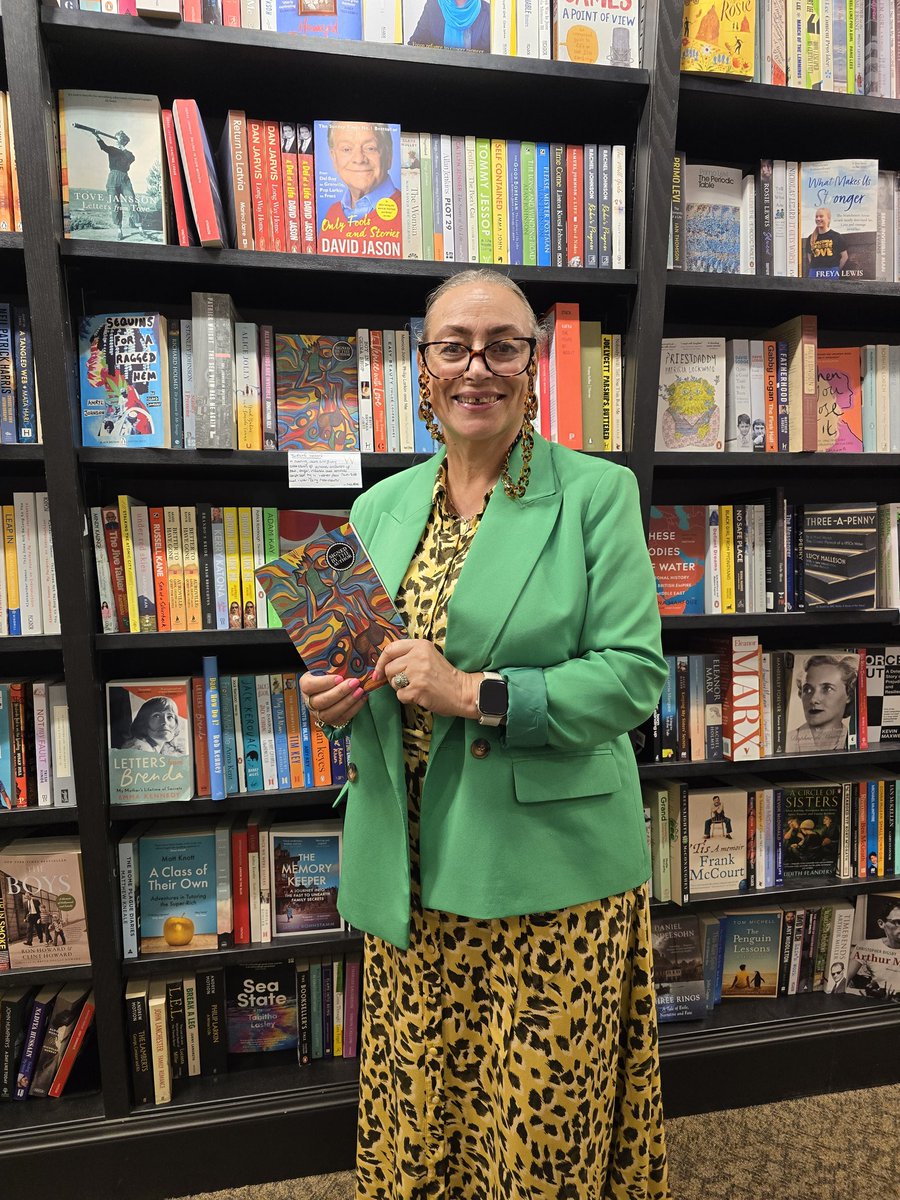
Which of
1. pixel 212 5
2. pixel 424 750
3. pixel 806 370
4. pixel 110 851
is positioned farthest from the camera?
pixel 806 370

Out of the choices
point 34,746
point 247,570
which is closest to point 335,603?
point 247,570

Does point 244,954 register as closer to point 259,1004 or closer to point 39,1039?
point 259,1004

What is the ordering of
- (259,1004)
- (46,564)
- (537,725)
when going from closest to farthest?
(537,725) < (46,564) < (259,1004)

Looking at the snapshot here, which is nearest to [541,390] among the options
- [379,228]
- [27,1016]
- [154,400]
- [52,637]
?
[379,228]

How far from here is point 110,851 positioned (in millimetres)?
1492

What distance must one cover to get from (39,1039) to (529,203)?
2.21 meters

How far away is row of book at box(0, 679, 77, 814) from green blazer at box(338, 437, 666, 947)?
0.79m

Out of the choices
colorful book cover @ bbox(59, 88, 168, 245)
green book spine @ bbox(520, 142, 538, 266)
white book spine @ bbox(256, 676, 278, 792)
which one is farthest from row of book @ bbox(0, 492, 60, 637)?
green book spine @ bbox(520, 142, 538, 266)

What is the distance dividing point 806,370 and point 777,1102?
189 centimetres

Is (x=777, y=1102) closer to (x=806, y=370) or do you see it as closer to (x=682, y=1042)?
(x=682, y=1042)

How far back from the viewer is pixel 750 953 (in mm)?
1851

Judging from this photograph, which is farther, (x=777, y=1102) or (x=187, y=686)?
(x=777, y=1102)

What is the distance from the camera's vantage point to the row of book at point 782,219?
5.29ft

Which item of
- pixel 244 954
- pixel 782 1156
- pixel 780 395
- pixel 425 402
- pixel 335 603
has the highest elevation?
pixel 780 395
